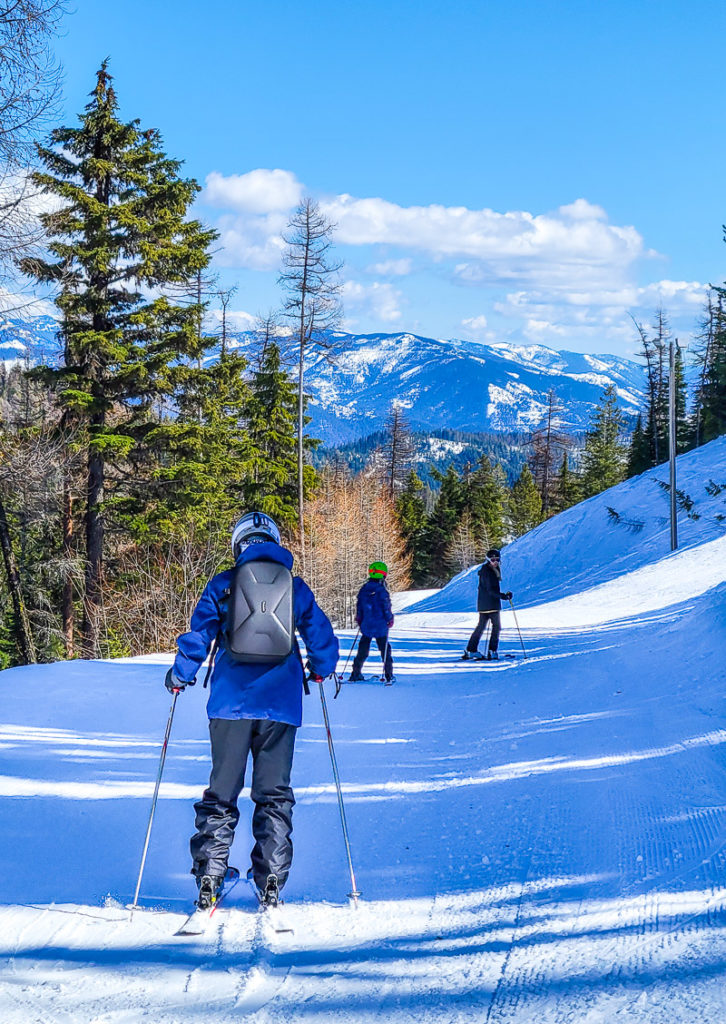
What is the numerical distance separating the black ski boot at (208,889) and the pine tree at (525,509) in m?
69.3

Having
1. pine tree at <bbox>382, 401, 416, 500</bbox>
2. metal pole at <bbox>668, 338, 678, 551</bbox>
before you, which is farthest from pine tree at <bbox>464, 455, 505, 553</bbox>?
metal pole at <bbox>668, 338, 678, 551</bbox>

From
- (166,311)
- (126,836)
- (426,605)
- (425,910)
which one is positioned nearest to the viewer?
(425,910)

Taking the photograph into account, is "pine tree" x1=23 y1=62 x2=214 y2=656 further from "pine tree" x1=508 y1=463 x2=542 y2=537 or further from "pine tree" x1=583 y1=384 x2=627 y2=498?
"pine tree" x1=508 y1=463 x2=542 y2=537

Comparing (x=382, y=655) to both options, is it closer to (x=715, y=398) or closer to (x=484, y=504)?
(x=715, y=398)

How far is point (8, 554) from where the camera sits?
1738 cm

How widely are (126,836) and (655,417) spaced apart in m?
56.4

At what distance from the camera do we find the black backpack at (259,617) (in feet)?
13.6

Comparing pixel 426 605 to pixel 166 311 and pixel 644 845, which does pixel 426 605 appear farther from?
pixel 644 845

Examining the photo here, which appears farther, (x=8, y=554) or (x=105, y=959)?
(x=8, y=554)

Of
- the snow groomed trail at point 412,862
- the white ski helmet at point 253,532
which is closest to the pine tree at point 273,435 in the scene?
the snow groomed trail at point 412,862

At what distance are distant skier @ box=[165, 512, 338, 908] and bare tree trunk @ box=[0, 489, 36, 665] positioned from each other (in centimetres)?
1376

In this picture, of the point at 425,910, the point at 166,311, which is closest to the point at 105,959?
the point at 425,910

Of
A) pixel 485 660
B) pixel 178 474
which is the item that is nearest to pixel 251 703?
pixel 485 660

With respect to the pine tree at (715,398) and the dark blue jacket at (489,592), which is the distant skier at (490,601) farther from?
the pine tree at (715,398)
